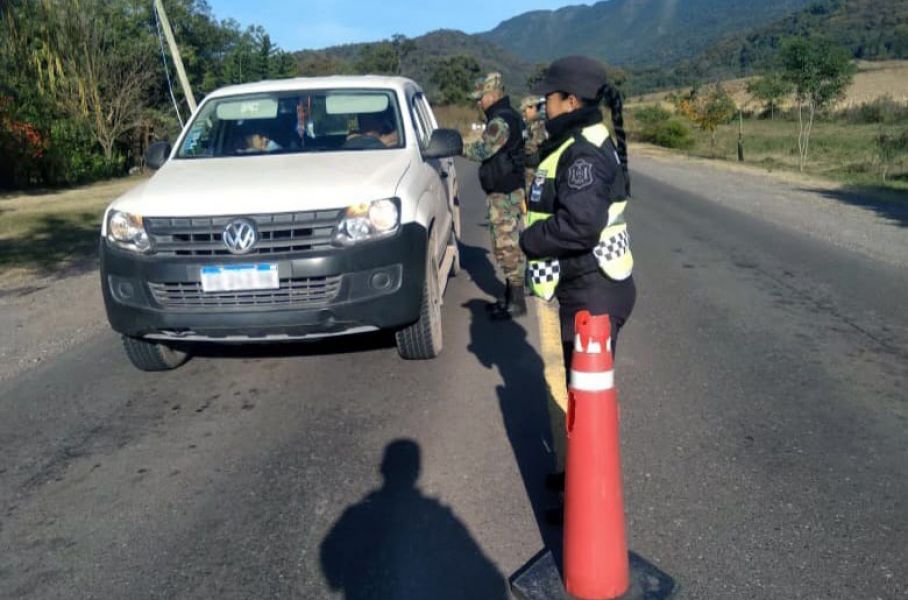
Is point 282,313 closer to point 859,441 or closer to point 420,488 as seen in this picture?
point 420,488

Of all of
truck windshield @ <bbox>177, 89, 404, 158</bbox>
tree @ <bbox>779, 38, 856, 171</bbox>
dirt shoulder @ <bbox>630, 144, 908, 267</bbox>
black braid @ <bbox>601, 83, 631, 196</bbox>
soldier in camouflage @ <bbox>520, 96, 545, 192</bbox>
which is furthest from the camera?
tree @ <bbox>779, 38, 856, 171</bbox>

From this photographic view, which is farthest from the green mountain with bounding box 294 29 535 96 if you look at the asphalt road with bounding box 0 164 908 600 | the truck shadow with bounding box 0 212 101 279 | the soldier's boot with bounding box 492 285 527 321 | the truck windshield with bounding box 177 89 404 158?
the asphalt road with bounding box 0 164 908 600

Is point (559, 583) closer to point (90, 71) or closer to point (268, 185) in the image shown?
point (268, 185)

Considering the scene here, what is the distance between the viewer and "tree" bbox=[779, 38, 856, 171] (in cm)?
2752

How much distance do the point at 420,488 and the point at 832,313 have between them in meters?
4.63

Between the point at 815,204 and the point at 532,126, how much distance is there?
10081 millimetres

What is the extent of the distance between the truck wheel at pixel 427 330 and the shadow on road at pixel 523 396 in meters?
0.41

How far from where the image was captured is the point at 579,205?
306 cm

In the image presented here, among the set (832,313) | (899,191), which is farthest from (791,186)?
(832,313)

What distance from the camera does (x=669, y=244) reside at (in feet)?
35.7

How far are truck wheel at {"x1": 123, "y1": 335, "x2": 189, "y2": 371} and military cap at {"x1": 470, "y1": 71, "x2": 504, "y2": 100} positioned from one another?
119 inches

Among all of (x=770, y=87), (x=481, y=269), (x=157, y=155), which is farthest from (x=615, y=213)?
(x=770, y=87)

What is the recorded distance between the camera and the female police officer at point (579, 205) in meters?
3.09

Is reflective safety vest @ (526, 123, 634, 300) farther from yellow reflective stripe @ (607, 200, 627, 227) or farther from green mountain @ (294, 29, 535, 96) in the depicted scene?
green mountain @ (294, 29, 535, 96)
